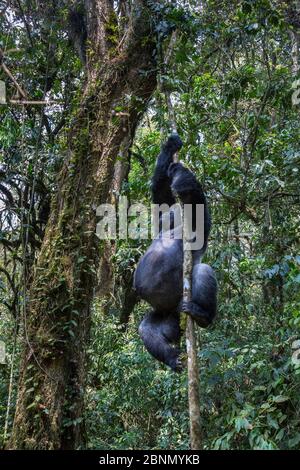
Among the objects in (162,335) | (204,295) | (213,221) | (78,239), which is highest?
(213,221)

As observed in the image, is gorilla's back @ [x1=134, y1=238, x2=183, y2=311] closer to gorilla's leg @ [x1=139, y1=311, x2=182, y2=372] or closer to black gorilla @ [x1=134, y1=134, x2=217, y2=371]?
black gorilla @ [x1=134, y1=134, x2=217, y2=371]

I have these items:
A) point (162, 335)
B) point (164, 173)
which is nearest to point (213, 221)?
point (164, 173)

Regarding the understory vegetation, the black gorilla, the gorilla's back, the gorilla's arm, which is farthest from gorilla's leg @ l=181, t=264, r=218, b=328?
the gorilla's arm

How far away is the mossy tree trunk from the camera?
4.31 m

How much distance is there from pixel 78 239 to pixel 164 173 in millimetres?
1052

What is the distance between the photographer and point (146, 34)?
5.52 m

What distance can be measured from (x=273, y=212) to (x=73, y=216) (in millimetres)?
2449

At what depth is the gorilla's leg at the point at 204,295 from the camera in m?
4.30

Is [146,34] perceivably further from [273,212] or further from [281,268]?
[281,268]

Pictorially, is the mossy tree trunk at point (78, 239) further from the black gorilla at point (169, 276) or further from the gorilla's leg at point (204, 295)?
the gorilla's leg at point (204, 295)

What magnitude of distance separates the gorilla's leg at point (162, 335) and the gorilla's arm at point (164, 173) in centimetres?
118

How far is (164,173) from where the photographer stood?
16.5 ft

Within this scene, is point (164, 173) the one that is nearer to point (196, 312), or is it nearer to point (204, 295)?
point (204, 295)

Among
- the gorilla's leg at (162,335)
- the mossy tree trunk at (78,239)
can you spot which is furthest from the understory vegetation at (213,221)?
the gorilla's leg at (162,335)
